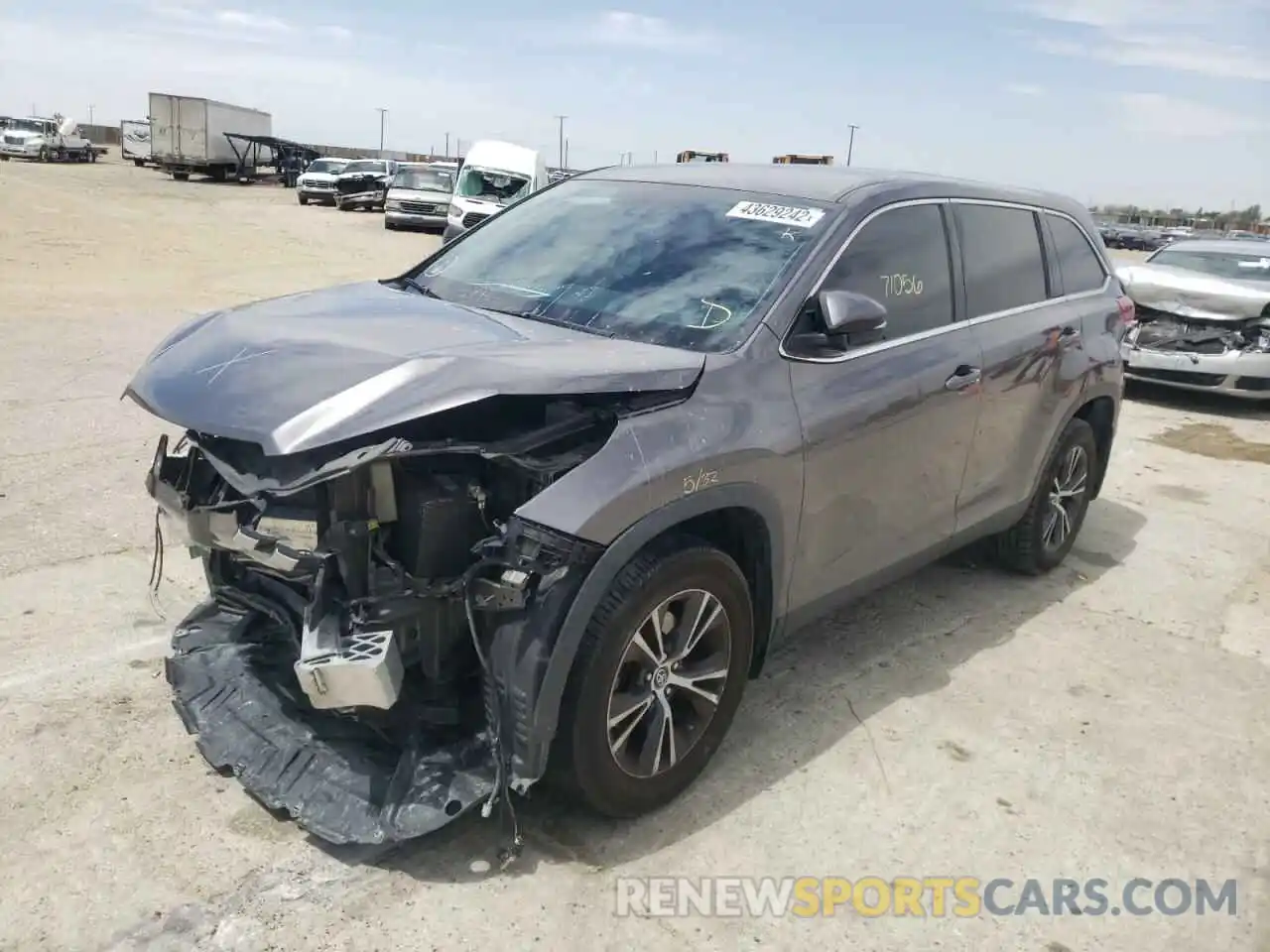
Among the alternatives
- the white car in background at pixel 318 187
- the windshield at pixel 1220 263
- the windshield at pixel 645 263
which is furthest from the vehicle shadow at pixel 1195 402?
the white car in background at pixel 318 187

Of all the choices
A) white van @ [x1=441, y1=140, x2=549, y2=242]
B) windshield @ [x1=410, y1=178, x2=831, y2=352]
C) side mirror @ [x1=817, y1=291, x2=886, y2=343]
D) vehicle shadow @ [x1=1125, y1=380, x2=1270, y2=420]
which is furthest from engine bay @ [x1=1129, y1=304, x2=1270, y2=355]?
white van @ [x1=441, y1=140, x2=549, y2=242]

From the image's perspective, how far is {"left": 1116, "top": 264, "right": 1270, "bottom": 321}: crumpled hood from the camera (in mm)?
9977

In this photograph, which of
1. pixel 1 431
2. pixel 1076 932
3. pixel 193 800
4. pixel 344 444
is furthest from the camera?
pixel 1 431

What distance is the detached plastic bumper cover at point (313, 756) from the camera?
282cm

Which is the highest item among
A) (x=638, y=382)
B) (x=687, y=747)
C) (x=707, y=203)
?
(x=707, y=203)

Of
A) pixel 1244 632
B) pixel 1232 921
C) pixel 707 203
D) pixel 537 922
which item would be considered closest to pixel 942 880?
pixel 1232 921

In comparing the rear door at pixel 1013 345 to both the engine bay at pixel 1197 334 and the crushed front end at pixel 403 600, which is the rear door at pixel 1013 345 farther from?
the engine bay at pixel 1197 334

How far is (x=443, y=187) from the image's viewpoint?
1104 inches

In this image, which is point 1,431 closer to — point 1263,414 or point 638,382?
point 638,382

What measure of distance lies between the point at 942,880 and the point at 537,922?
1218mm

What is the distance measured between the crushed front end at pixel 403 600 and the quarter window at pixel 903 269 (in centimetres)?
134

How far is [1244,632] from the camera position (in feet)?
16.5

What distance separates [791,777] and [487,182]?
74.7 feet

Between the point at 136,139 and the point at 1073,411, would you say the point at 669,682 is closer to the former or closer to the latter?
the point at 1073,411
